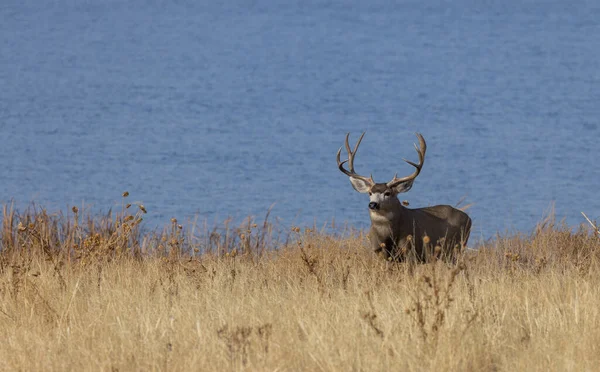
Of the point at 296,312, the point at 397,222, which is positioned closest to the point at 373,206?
the point at 397,222

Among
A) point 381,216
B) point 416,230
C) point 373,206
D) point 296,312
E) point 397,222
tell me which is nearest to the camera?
point 296,312

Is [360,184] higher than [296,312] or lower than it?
higher

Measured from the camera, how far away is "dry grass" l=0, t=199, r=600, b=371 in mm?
4988

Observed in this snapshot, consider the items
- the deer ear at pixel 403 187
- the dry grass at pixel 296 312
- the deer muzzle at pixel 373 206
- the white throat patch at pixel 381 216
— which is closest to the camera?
the dry grass at pixel 296 312

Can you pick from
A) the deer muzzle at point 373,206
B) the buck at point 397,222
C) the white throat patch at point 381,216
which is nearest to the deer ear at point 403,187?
the buck at point 397,222

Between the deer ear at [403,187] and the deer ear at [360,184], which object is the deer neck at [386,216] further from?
the deer ear at [360,184]

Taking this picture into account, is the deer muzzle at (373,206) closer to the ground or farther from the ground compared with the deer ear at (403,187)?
closer to the ground

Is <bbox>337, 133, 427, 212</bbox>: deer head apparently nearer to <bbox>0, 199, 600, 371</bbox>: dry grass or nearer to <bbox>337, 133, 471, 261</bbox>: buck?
<bbox>337, 133, 471, 261</bbox>: buck

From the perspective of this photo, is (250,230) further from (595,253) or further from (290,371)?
(290,371)

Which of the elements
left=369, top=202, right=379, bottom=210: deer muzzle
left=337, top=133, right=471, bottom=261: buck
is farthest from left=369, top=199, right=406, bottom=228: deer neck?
left=369, top=202, right=379, bottom=210: deer muzzle

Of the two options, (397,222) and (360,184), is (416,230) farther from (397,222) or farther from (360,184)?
(360,184)

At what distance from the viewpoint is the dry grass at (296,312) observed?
196 inches

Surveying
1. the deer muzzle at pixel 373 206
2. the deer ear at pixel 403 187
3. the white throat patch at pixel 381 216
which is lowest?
the white throat patch at pixel 381 216

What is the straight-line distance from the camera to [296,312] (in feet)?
19.4
